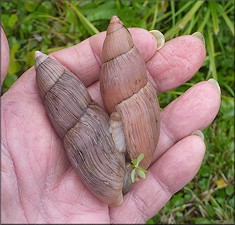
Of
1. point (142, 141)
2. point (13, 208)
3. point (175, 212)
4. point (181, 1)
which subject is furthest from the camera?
point (181, 1)

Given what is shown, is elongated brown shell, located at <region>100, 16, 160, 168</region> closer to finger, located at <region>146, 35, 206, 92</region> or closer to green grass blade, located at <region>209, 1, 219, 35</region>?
finger, located at <region>146, 35, 206, 92</region>

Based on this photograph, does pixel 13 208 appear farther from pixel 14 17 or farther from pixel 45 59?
pixel 14 17

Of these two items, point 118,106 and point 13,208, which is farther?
point 118,106

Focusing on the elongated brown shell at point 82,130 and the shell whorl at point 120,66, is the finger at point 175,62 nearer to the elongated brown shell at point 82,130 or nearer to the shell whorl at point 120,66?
the shell whorl at point 120,66

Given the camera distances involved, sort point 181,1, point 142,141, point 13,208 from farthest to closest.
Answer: point 181,1
point 142,141
point 13,208

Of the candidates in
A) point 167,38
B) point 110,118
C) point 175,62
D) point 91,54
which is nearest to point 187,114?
point 175,62

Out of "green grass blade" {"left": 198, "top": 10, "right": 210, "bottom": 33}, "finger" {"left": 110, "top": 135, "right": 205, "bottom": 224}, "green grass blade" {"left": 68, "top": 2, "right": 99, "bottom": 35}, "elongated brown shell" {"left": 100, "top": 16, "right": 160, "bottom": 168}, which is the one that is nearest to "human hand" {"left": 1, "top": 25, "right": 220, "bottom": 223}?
"finger" {"left": 110, "top": 135, "right": 205, "bottom": 224}

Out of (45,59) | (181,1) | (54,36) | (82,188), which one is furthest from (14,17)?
(82,188)

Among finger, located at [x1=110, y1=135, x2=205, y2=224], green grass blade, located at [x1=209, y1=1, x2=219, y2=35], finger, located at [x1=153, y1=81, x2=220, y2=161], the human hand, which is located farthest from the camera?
green grass blade, located at [x1=209, y1=1, x2=219, y2=35]
